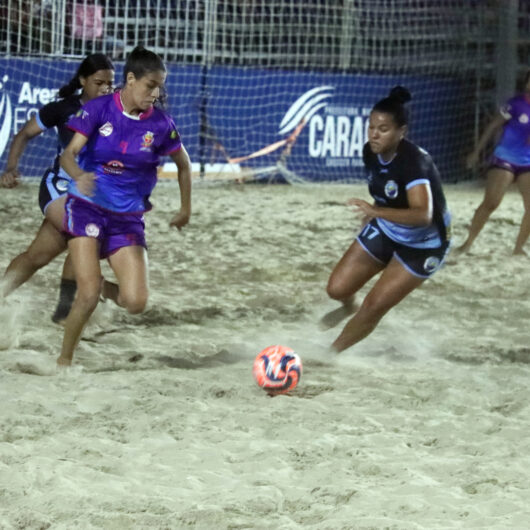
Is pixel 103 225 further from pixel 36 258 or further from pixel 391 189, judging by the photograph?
pixel 391 189

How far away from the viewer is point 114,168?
5.24 metres

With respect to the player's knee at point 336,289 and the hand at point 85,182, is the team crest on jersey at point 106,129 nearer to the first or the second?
the hand at point 85,182

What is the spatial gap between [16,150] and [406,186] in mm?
2356

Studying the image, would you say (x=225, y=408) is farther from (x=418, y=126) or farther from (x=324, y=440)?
(x=418, y=126)

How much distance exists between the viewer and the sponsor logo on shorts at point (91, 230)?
17.1ft

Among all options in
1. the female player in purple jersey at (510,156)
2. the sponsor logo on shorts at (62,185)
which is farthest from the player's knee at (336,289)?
the female player in purple jersey at (510,156)

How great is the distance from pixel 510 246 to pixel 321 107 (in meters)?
5.52

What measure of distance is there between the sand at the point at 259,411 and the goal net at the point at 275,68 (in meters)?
5.40

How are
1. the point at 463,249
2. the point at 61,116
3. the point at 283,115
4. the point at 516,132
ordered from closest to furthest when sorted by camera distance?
the point at 61,116 → the point at 516,132 → the point at 463,249 → the point at 283,115

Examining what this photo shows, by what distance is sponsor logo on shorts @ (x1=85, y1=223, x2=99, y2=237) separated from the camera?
17.1ft

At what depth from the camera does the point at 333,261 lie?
9133 millimetres

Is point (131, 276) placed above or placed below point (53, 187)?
below

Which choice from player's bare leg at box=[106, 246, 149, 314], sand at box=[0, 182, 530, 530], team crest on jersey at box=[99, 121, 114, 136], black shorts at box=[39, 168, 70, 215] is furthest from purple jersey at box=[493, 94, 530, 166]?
team crest on jersey at box=[99, 121, 114, 136]

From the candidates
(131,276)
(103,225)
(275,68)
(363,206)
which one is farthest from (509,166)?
(275,68)
